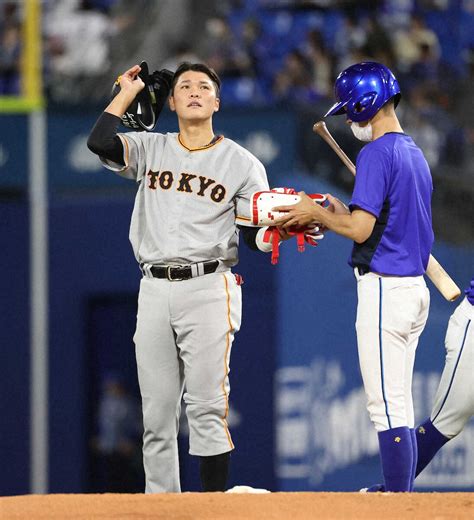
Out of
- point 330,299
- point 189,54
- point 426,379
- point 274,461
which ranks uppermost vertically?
point 189,54

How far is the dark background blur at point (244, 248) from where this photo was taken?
8891mm

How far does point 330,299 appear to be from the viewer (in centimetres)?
889

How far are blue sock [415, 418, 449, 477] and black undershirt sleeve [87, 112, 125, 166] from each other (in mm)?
1638

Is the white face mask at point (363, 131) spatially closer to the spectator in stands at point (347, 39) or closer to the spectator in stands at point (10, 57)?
the spectator in stands at point (347, 39)

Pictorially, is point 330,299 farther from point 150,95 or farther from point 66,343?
point 150,95

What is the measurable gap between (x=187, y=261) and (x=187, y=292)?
5.0 inches

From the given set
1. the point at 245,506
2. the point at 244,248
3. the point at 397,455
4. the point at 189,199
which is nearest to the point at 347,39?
the point at 244,248

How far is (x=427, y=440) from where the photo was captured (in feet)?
16.4

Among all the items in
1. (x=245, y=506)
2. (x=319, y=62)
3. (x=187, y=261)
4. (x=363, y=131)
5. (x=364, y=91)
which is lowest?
(x=245, y=506)

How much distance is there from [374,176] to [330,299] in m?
4.42

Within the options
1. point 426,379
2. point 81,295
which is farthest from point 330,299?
point 81,295

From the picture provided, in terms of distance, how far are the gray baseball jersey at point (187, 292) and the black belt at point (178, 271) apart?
0.01m

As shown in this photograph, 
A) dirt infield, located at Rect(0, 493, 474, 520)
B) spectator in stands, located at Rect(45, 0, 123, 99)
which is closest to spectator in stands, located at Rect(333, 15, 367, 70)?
spectator in stands, located at Rect(45, 0, 123, 99)

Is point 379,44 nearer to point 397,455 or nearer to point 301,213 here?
point 301,213
